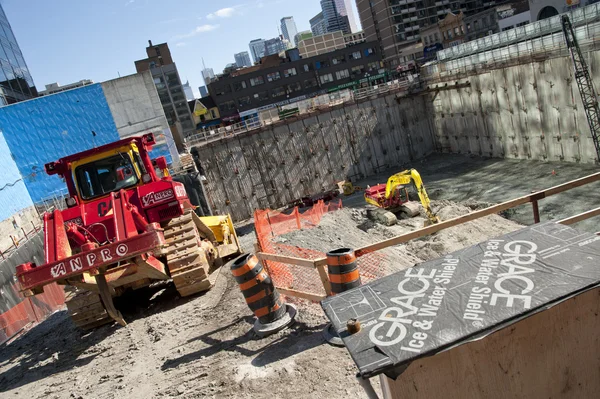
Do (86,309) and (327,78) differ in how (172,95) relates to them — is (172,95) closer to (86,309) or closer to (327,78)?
(327,78)

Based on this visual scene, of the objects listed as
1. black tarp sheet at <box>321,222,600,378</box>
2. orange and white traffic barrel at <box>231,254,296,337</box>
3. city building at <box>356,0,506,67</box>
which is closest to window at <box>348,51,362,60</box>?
city building at <box>356,0,506,67</box>

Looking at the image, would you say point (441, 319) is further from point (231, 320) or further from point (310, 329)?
point (231, 320)

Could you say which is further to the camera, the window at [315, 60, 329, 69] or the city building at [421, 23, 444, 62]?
the city building at [421, 23, 444, 62]

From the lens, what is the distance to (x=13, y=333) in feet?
41.2

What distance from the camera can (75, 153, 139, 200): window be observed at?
9.62m

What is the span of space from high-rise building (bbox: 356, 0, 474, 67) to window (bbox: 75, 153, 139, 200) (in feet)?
256

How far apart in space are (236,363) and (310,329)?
46.4 inches

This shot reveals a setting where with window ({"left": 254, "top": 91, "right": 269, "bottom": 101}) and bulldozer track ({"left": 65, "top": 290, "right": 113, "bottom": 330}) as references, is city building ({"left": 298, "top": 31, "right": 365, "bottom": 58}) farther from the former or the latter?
bulldozer track ({"left": 65, "top": 290, "right": 113, "bottom": 330})

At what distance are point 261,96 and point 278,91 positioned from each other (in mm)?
2936

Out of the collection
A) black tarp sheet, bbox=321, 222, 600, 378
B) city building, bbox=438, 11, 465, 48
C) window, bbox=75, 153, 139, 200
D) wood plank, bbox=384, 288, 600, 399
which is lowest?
wood plank, bbox=384, 288, 600, 399

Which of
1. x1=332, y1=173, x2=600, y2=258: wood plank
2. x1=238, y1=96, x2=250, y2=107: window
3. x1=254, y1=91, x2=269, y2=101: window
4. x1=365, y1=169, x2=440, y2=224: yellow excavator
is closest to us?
x1=332, y1=173, x2=600, y2=258: wood plank

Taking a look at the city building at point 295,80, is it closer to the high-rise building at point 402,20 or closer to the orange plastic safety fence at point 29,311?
the high-rise building at point 402,20

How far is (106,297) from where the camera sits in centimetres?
815

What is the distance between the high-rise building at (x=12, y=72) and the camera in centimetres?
3499
